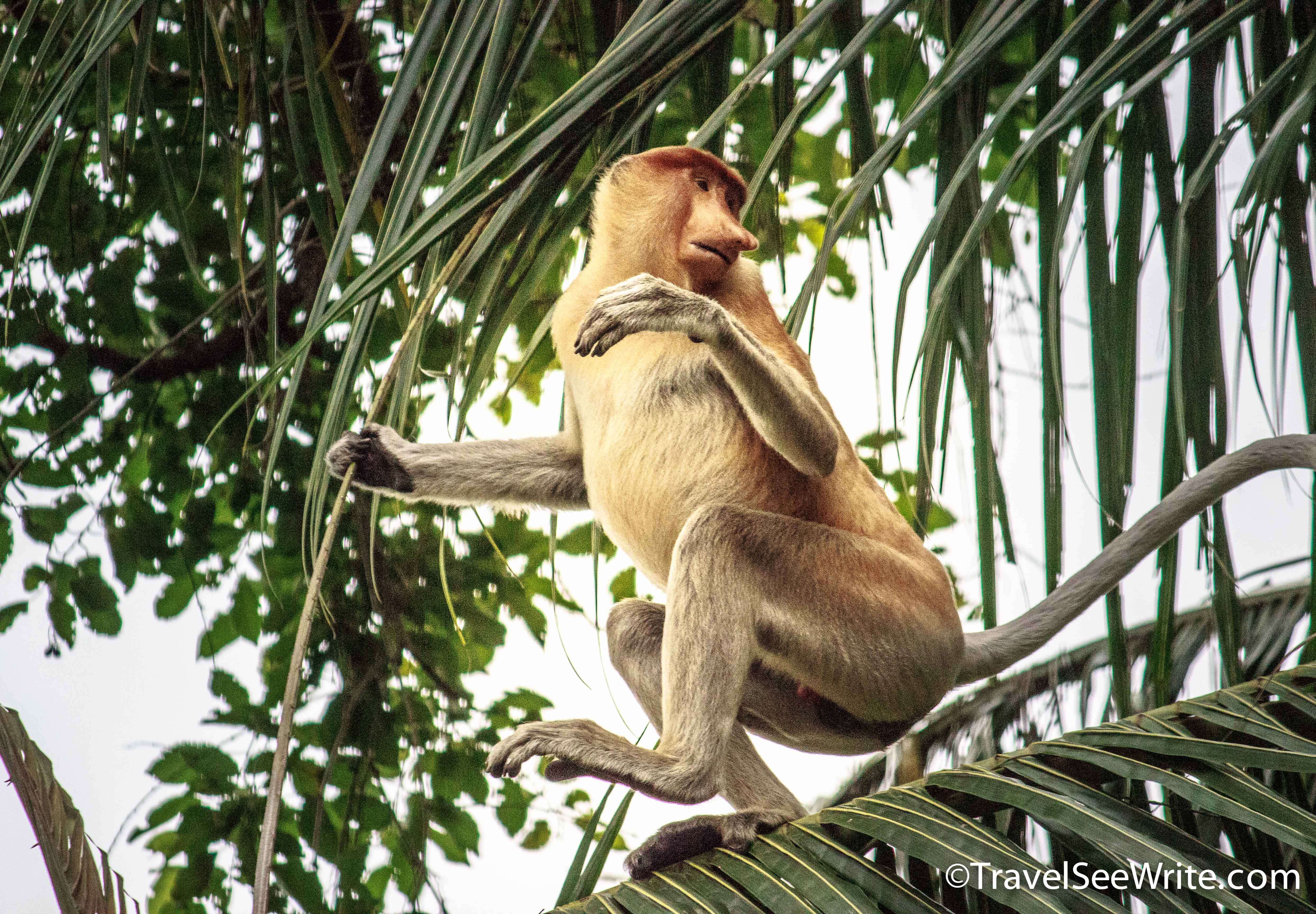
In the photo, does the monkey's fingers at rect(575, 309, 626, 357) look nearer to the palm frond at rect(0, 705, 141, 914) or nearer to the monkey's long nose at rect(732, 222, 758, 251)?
the monkey's long nose at rect(732, 222, 758, 251)

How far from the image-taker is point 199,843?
12.3 ft

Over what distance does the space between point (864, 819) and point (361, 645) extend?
9.08 feet

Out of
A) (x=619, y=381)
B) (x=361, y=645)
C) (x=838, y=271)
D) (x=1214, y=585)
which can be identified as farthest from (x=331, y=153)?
(x=838, y=271)

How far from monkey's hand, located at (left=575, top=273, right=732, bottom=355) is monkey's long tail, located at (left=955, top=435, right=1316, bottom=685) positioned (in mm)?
689

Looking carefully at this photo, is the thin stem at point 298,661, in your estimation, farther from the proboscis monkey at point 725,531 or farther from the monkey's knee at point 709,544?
the monkey's knee at point 709,544

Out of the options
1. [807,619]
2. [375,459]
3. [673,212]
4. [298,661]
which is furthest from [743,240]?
[298,661]

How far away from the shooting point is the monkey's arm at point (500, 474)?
2355 millimetres

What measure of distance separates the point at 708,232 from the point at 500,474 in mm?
640

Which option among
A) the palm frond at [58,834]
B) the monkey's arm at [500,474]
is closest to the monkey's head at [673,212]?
the monkey's arm at [500,474]

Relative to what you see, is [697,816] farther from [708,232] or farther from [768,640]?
[708,232]

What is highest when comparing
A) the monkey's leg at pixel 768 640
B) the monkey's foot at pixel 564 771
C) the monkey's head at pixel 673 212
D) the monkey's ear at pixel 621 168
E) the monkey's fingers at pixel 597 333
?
the monkey's ear at pixel 621 168

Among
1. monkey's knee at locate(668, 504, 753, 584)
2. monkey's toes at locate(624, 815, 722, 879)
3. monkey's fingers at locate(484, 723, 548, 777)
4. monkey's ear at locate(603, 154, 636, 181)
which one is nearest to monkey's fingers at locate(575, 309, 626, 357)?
monkey's knee at locate(668, 504, 753, 584)

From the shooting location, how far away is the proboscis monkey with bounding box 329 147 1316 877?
5.87 feet

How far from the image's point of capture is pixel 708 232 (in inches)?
85.0
